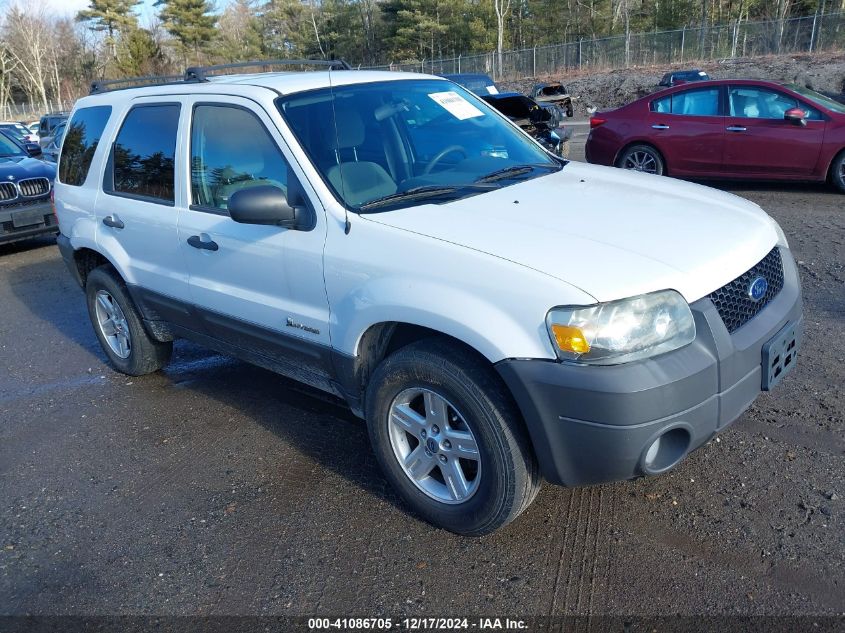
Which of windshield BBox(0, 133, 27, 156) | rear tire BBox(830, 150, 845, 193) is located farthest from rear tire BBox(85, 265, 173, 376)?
rear tire BBox(830, 150, 845, 193)

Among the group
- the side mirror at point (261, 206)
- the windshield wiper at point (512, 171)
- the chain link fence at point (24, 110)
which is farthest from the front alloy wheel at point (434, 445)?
the chain link fence at point (24, 110)

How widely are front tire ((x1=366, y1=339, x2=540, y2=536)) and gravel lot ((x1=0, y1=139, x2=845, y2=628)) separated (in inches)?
7.7

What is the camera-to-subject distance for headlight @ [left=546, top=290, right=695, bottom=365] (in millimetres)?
2547

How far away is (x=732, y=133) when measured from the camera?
9836 mm

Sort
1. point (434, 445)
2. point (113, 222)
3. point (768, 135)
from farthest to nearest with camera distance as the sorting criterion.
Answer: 1. point (768, 135)
2. point (113, 222)
3. point (434, 445)

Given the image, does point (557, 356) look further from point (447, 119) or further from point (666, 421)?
point (447, 119)

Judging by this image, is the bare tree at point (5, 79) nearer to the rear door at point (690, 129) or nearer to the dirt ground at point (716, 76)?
the dirt ground at point (716, 76)

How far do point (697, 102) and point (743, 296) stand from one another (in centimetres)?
824

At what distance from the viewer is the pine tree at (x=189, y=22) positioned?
67062 millimetres

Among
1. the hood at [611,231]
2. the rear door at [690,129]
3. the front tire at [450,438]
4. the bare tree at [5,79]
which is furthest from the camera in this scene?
the bare tree at [5,79]

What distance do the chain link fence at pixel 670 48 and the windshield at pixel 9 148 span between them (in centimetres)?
2447

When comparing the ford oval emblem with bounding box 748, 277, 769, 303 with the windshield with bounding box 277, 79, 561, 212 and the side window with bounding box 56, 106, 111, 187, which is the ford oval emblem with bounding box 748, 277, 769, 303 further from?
the side window with bounding box 56, 106, 111, 187

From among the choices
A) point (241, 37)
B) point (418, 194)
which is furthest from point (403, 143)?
point (241, 37)

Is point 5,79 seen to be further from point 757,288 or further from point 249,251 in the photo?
point 757,288
